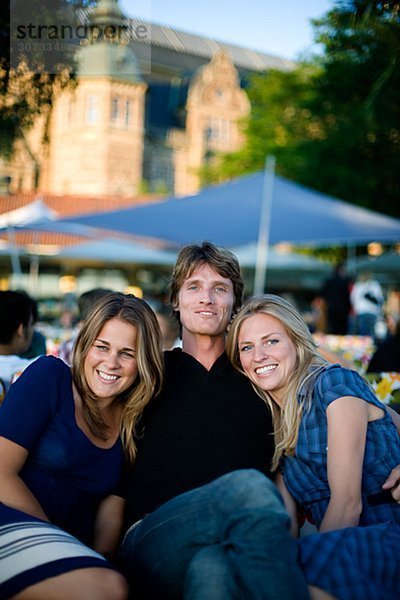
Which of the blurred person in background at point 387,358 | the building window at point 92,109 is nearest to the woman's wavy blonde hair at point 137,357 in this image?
the blurred person in background at point 387,358

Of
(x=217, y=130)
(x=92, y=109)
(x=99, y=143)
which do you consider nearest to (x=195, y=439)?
(x=99, y=143)

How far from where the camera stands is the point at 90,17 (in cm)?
476

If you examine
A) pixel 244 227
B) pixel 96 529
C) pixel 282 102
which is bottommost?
pixel 96 529

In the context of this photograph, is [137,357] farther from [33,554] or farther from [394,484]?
[394,484]

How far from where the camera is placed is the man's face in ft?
10.1

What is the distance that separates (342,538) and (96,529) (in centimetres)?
94

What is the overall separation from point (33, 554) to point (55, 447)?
463mm

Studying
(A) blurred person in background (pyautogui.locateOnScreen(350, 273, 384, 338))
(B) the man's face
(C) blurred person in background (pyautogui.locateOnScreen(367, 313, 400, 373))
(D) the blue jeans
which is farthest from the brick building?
(D) the blue jeans

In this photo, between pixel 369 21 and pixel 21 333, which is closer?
pixel 21 333

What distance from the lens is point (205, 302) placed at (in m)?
3.09

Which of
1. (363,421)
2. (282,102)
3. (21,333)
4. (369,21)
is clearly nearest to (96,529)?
(363,421)

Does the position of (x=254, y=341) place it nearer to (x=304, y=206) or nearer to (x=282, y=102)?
(x=304, y=206)

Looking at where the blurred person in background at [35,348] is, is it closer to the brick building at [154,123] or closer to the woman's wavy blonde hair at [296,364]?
the woman's wavy blonde hair at [296,364]

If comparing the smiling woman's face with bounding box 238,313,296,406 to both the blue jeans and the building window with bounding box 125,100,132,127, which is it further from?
the building window with bounding box 125,100,132,127
